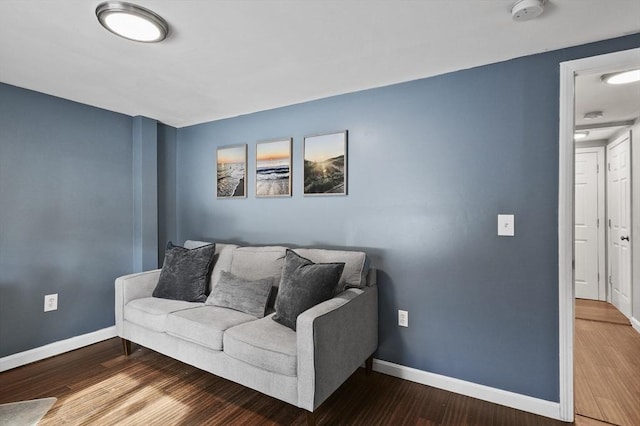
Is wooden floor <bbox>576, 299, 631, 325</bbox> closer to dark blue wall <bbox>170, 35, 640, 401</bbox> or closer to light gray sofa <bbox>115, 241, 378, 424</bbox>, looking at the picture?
dark blue wall <bbox>170, 35, 640, 401</bbox>

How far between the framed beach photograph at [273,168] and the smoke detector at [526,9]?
Answer: 77.1 inches

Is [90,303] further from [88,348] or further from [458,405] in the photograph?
[458,405]

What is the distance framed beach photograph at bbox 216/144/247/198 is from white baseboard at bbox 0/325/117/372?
176 cm

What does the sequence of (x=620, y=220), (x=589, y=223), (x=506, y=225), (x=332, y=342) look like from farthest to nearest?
(x=589, y=223) → (x=620, y=220) → (x=506, y=225) → (x=332, y=342)

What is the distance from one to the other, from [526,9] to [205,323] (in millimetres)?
2586

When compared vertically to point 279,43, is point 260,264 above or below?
below

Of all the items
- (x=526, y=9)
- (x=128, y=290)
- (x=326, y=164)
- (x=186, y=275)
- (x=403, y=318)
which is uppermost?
(x=526, y=9)

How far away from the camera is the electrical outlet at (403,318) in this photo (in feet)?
8.25

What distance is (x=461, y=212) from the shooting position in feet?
7.66

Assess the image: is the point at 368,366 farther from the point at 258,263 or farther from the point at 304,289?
the point at 258,263

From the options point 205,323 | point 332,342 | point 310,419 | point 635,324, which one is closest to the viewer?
point 310,419

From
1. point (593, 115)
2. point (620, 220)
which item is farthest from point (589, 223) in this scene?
point (593, 115)

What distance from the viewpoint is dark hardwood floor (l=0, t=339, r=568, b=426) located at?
2.00m

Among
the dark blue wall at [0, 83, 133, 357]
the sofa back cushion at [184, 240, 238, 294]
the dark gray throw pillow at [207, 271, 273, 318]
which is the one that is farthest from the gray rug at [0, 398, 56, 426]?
the sofa back cushion at [184, 240, 238, 294]
